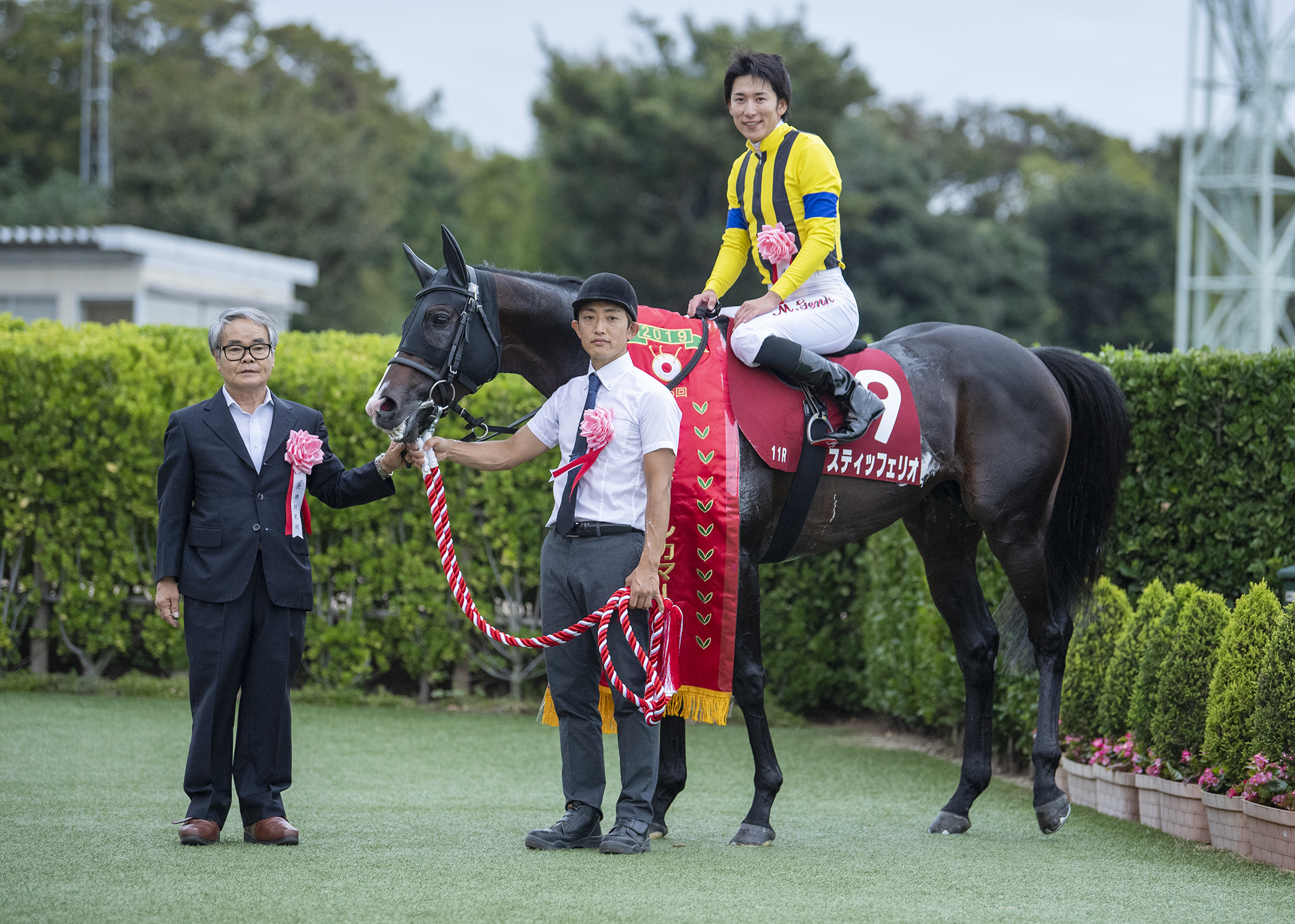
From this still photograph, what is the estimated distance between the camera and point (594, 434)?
3850 millimetres

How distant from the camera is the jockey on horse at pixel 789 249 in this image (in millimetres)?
4383

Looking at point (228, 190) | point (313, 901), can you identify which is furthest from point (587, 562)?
point (228, 190)

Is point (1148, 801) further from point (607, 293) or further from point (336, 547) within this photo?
point (336, 547)

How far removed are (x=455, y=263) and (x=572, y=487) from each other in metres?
0.86

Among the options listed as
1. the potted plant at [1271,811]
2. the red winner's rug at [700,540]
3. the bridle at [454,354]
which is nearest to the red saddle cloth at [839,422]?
the red winner's rug at [700,540]

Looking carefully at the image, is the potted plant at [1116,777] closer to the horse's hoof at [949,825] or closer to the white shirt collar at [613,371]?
the horse's hoof at [949,825]

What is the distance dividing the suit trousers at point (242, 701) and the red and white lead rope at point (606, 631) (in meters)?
0.59

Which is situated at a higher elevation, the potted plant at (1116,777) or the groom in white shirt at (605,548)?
the groom in white shirt at (605,548)

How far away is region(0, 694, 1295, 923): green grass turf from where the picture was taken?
3.29 metres

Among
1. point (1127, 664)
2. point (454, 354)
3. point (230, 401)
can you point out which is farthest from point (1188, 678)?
point (230, 401)

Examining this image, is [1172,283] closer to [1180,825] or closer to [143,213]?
[143,213]

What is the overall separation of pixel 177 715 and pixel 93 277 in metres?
9.99

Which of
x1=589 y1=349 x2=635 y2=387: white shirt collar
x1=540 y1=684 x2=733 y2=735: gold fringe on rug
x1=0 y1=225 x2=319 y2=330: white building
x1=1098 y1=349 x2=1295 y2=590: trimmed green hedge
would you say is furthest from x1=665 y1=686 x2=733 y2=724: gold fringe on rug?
x1=0 y1=225 x2=319 y2=330: white building

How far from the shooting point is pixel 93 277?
15.3m
